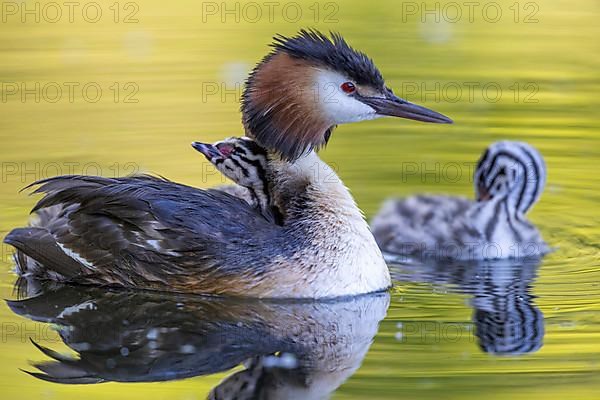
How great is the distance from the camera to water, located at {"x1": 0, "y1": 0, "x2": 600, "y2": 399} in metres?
6.32

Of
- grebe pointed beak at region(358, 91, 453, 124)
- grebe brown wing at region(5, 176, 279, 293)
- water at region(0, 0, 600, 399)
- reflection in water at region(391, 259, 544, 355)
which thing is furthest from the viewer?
grebe pointed beak at region(358, 91, 453, 124)

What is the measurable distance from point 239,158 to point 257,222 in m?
0.40

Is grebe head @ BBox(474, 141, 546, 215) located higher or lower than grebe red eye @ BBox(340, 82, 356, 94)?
lower

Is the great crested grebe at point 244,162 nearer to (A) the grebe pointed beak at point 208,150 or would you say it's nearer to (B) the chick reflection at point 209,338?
(A) the grebe pointed beak at point 208,150

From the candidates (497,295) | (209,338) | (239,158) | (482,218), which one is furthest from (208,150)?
(482,218)

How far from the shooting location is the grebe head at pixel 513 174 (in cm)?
888

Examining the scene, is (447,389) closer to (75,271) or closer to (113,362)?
(113,362)

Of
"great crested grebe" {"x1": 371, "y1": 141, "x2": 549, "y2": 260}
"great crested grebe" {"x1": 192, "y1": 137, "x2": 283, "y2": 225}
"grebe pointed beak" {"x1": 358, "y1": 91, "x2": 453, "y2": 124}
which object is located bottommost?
"great crested grebe" {"x1": 371, "y1": 141, "x2": 549, "y2": 260}

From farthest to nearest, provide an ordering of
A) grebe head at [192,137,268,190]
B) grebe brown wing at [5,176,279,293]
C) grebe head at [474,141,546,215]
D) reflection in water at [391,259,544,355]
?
grebe head at [474,141,546,215] → grebe head at [192,137,268,190] → grebe brown wing at [5,176,279,293] → reflection in water at [391,259,544,355]

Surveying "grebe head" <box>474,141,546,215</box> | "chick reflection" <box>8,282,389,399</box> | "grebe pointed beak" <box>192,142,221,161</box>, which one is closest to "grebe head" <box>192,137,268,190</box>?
"grebe pointed beak" <box>192,142,221,161</box>

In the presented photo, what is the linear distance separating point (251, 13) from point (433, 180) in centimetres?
560

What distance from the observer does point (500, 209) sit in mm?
8875

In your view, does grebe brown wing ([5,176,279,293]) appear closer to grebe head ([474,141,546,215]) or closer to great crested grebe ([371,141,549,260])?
great crested grebe ([371,141,549,260])

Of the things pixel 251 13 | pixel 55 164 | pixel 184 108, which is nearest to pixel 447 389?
pixel 55 164
